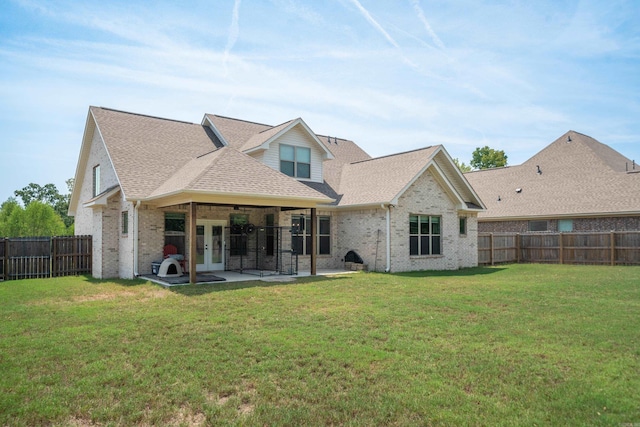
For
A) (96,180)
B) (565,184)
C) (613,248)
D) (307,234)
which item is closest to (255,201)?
(307,234)

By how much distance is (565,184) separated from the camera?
27250 millimetres

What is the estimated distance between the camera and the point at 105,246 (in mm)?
16359

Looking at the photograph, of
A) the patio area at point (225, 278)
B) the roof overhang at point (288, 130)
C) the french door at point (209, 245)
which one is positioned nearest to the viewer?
the patio area at point (225, 278)

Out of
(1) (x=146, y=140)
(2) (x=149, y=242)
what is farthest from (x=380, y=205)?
(1) (x=146, y=140)

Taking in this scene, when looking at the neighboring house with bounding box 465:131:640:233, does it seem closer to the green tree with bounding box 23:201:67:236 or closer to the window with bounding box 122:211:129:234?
the window with bounding box 122:211:129:234

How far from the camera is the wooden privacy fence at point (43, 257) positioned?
1633cm

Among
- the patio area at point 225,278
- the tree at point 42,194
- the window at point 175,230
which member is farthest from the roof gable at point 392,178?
the tree at point 42,194

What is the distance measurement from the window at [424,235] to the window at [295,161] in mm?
5159

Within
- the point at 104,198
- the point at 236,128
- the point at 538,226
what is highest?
the point at 236,128

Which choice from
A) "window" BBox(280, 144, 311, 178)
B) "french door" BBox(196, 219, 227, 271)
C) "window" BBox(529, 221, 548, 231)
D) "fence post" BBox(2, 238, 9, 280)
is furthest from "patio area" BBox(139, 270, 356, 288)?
"window" BBox(529, 221, 548, 231)

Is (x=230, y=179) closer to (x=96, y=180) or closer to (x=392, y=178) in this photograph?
(x=392, y=178)

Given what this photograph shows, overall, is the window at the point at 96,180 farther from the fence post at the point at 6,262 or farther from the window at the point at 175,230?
the window at the point at 175,230

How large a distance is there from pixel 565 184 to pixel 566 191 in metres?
0.83

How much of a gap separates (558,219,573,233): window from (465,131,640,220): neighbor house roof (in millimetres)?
786
